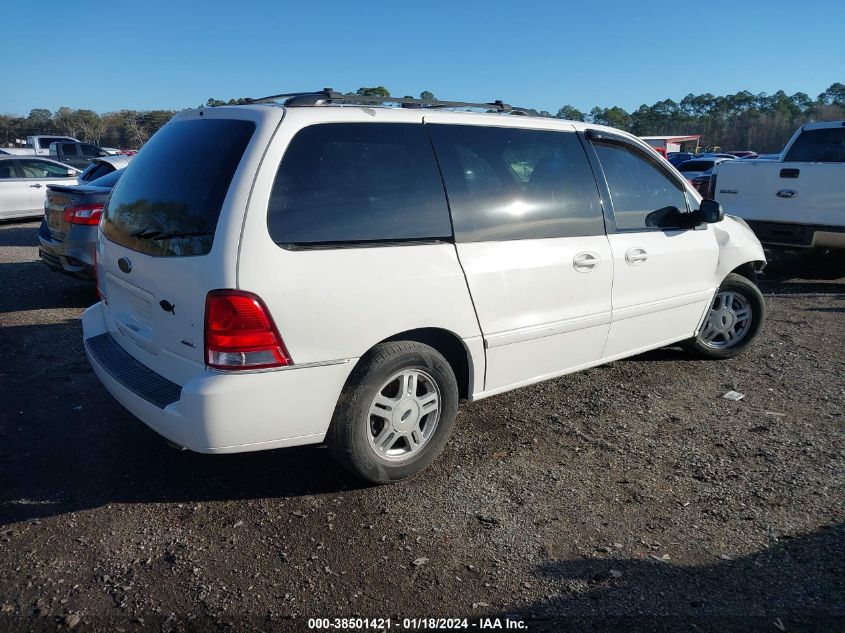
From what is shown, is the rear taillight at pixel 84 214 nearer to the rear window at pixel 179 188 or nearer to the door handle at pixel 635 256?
Answer: the rear window at pixel 179 188

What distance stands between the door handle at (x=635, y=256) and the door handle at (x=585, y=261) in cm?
31

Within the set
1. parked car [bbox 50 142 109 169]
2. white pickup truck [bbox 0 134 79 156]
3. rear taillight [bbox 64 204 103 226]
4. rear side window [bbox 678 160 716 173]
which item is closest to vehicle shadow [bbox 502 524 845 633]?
rear taillight [bbox 64 204 103 226]

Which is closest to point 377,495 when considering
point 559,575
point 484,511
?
point 484,511

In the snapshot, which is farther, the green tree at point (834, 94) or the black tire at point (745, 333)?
the green tree at point (834, 94)

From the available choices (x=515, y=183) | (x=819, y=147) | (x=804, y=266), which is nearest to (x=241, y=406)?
(x=515, y=183)

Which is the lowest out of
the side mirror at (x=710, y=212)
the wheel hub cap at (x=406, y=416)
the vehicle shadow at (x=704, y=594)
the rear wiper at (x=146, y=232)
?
the vehicle shadow at (x=704, y=594)

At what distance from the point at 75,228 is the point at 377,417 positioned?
4.92 metres

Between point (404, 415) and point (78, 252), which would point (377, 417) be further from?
point (78, 252)

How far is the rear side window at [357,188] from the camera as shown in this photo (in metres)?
3.16

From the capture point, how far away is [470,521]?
3326 mm

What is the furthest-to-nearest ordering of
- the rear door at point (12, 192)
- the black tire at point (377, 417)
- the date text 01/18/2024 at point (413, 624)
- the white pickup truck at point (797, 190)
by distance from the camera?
the rear door at point (12, 192), the white pickup truck at point (797, 190), the black tire at point (377, 417), the date text 01/18/2024 at point (413, 624)

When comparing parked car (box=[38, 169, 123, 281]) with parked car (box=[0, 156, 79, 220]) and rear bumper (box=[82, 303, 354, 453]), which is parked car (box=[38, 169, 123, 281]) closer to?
rear bumper (box=[82, 303, 354, 453])

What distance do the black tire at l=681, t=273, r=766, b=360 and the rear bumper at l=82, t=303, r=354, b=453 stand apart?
11.5ft

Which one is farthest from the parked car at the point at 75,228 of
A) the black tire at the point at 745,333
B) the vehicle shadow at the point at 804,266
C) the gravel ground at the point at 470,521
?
the vehicle shadow at the point at 804,266
